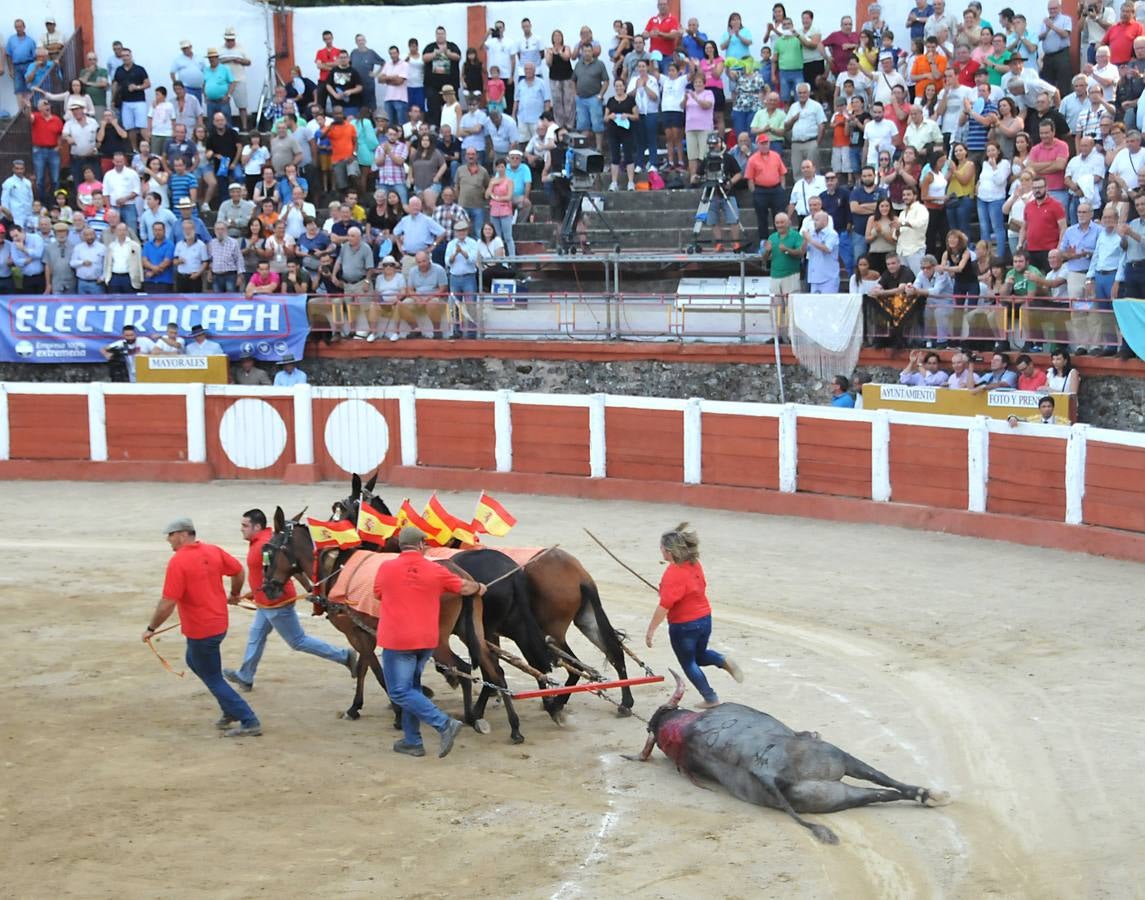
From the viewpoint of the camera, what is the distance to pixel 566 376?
20391 mm

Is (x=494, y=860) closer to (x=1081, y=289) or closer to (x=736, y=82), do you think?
(x=1081, y=289)

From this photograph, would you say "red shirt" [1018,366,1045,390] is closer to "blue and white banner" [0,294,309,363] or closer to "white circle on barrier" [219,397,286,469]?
"white circle on barrier" [219,397,286,469]

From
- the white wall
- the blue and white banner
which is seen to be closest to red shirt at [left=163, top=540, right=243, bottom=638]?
the blue and white banner

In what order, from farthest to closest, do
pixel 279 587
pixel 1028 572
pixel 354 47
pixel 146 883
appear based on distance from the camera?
pixel 354 47 → pixel 1028 572 → pixel 279 587 → pixel 146 883

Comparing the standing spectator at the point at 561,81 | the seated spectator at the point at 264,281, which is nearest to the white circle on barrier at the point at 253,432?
the seated spectator at the point at 264,281

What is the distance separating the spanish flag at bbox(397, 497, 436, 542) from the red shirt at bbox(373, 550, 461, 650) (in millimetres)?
1020

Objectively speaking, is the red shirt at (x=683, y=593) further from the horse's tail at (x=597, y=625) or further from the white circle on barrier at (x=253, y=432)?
the white circle on barrier at (x=253, y=432)

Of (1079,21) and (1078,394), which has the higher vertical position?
(1079,21)

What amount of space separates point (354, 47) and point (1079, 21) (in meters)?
10.6

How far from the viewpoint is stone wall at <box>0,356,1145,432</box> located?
1914 centimetres

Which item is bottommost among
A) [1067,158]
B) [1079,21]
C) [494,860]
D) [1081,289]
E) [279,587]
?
[494,860]

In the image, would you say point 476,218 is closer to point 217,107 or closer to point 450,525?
point 217,107

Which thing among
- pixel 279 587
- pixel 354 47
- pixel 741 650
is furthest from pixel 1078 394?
pixel 354 47

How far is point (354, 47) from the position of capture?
1001 inches
